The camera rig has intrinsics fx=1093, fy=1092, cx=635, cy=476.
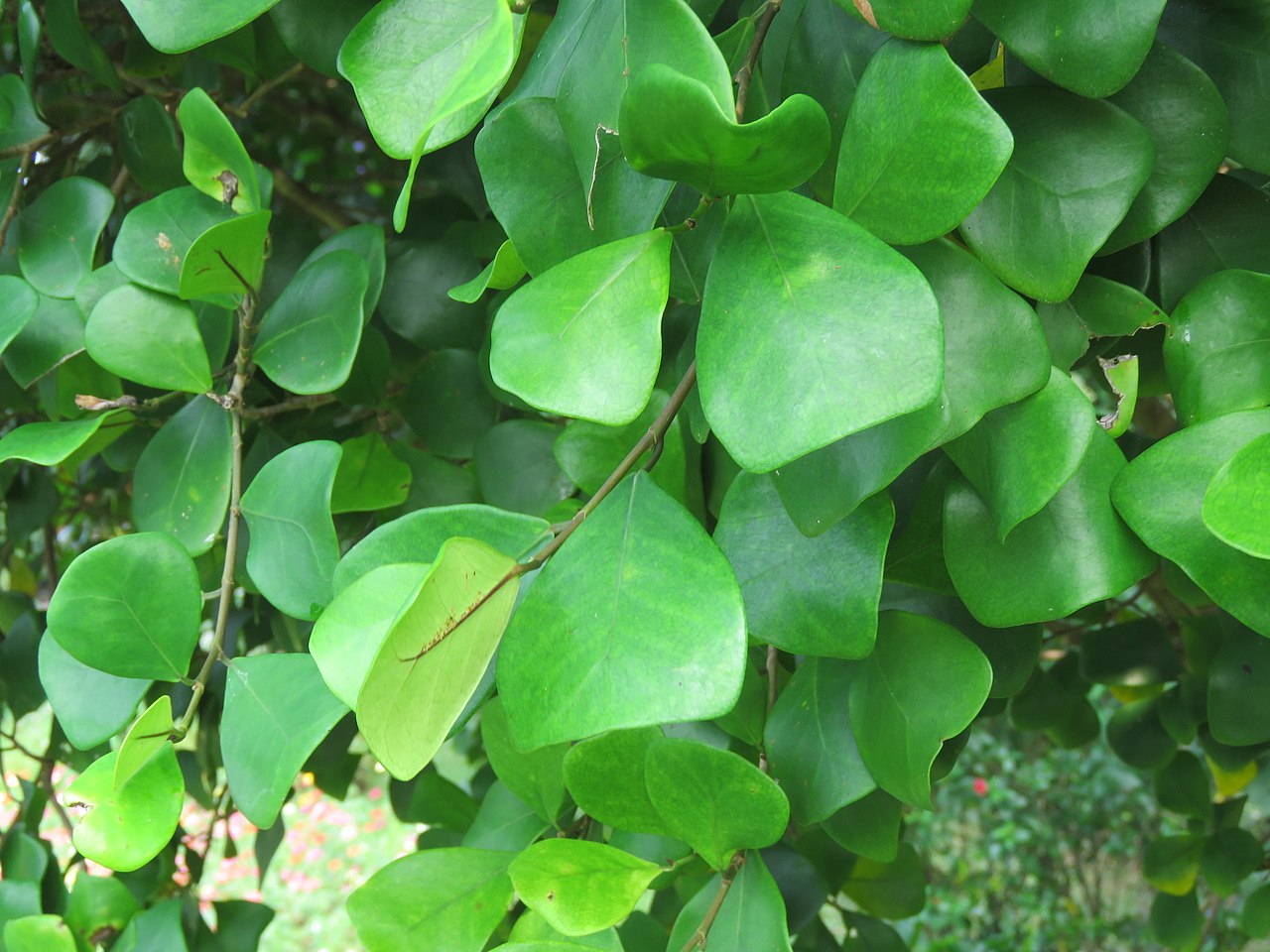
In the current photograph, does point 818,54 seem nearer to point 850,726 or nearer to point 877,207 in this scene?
point 877,207

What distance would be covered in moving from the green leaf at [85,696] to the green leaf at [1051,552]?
29cm

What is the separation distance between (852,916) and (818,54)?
565 millimetres

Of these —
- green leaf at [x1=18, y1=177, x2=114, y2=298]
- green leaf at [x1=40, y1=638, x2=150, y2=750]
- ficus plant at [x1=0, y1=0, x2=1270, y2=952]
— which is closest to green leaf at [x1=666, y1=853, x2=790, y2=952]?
ficus plant at [x1=0, y1=0, x2=1270, y2=952]

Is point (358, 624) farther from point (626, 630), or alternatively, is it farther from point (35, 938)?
point (35, 938)

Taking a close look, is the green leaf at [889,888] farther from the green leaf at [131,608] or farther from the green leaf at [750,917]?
the green leaf at [131,608]

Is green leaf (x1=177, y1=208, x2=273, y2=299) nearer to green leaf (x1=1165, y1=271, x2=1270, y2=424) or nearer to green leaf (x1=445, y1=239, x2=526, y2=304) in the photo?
green leaf (x1=445, y1=239, x2=526, y2=304)

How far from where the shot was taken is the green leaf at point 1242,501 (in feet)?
0.83

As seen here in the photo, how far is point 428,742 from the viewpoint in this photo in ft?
0.84

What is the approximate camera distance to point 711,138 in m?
0.22

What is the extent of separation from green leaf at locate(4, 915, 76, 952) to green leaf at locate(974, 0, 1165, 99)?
0.53 metres

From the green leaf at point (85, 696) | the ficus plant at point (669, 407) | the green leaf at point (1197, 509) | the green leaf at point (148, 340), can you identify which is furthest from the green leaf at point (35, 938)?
the green leaf at point (1197, 509)

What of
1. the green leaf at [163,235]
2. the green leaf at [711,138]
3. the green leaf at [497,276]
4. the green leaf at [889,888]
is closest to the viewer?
the green leaf at [711,138]

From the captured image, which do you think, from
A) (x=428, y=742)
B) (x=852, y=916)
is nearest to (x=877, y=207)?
(x=428, y=742)

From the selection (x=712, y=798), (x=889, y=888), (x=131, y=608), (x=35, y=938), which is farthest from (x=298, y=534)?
(x=889, y=888)
